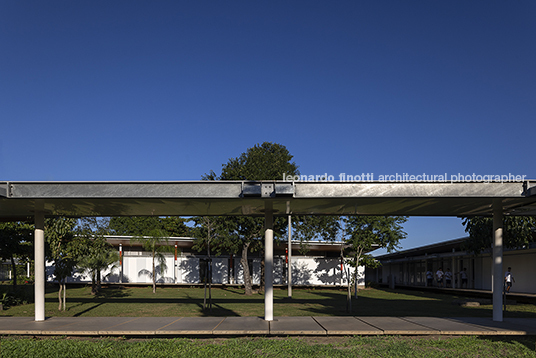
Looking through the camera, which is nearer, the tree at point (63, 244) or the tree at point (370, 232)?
the tree at point (63, 244)

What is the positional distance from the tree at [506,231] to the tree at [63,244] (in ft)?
63.5

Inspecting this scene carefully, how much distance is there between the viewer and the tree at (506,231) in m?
21.4

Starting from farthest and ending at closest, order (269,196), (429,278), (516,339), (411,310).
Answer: (429,278) < (411,310) < (269,196) < (516,339)

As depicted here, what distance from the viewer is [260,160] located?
34.6 metres

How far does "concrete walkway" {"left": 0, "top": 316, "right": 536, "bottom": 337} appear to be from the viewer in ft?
35.8

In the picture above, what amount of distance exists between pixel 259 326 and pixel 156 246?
25.8 m

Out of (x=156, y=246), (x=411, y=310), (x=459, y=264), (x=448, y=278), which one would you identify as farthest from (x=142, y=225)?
(x=411, y=310)

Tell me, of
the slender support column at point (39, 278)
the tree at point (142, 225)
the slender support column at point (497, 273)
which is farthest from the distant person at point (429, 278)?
the slender support column at point (39, 278)

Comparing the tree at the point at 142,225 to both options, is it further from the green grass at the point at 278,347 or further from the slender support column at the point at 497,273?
the slender support column at the point at 497,273

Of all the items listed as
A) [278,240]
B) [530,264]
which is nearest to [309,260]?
[278,240]

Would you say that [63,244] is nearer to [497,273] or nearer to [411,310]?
[411,310]

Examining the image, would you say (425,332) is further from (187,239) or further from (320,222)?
(187,239)

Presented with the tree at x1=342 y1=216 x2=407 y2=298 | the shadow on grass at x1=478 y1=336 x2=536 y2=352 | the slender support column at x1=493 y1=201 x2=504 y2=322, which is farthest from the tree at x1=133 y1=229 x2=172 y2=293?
the shadow on grass at x1=478 y1=336 x2=536 y2=352

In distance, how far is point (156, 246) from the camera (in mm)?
35781
